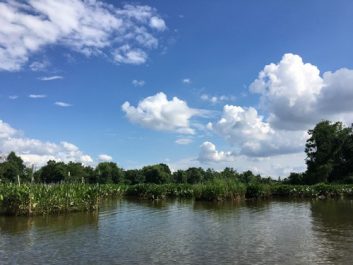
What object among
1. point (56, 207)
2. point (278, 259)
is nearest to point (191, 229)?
point (278, 259)

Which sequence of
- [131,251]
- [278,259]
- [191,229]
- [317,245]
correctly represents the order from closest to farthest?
[278,259] < [131,251] < [317,245] < [191,229]

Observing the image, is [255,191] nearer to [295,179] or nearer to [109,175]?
[295,179]

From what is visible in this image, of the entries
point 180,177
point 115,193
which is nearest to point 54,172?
point 180,177

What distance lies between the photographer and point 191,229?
24.4 meters

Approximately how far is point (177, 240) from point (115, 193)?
2003 inches

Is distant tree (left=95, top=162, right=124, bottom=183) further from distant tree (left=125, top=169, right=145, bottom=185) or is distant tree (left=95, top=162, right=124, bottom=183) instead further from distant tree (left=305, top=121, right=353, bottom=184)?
distant tree (left=305, top=121, right=353, bottom=184)

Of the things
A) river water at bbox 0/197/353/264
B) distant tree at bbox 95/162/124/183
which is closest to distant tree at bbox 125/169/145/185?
distant tree at bbox 95/162/124/183

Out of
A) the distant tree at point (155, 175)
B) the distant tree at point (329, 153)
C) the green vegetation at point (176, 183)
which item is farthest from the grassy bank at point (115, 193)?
the distant tree at point (155, 175)

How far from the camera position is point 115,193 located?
70188mm

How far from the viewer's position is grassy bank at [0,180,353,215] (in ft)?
95.4

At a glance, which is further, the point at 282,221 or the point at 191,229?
the point at 282,221

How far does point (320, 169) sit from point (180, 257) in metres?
65.4

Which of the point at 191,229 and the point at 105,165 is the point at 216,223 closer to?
the point at 191,229

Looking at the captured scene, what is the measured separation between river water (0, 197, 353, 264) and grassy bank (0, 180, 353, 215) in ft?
4.83
